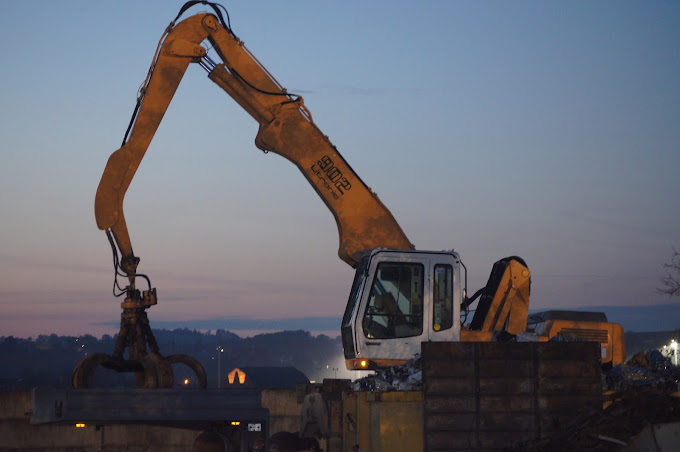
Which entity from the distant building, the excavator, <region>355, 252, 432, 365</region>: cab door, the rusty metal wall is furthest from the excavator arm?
the distant building

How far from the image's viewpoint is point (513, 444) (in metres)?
9.87

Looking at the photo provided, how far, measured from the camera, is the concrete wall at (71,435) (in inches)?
657

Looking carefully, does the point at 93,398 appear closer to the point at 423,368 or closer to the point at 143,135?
the point at 143,135

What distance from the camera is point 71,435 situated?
55.3 ft

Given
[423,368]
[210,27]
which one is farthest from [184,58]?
[423,368]

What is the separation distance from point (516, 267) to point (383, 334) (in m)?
2.72

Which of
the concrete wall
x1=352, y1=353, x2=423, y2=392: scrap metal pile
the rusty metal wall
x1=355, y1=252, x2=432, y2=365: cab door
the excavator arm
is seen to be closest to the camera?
the rusty metal wall

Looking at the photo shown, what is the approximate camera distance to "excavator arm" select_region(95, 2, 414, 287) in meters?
15.7

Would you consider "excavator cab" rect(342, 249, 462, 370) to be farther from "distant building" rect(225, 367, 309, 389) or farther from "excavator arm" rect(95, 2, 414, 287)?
"distant building" rect(225, 367, 309, 389)

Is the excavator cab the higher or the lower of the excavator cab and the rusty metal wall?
the higher

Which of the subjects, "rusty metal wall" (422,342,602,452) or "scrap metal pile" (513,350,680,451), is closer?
"scrap metal pile" (513,350,680,451)

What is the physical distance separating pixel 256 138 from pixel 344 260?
2.77 meters

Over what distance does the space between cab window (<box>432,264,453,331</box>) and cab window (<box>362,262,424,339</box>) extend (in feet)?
0.66

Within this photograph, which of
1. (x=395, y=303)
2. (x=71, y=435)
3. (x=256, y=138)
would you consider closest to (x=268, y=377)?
(x=71, y=435)
